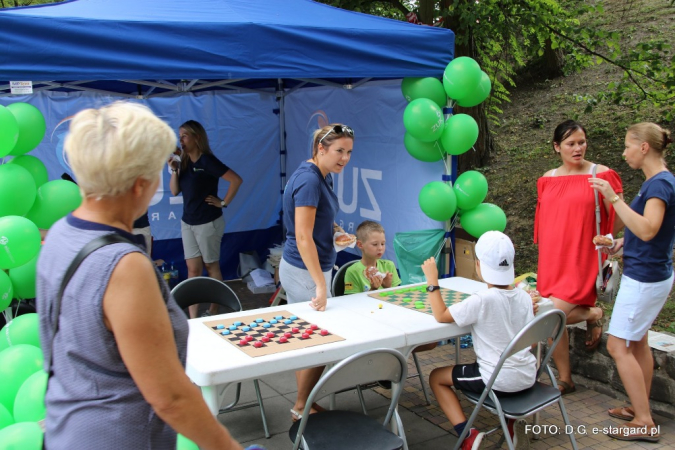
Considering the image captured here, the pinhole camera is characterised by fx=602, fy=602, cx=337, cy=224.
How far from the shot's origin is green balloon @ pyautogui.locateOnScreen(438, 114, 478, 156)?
4.28 metres

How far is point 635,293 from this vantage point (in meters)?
3.27

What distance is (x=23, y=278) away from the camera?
9.87 ft

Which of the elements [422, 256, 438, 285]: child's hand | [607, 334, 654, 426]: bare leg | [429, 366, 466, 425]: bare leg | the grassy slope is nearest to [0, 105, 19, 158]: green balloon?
[422, 256, 438, 285]: child's hand

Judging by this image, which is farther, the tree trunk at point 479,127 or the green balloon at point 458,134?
the tree trunk at point 479,127

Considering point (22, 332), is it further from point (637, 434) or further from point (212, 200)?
point (637, 434)

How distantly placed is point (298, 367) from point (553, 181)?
7.22ft

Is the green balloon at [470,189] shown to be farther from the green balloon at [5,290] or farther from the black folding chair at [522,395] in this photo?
the green balloon at [5,290]

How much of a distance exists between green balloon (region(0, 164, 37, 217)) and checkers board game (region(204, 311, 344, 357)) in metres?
1.09

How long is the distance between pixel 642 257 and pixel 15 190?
10.6ft

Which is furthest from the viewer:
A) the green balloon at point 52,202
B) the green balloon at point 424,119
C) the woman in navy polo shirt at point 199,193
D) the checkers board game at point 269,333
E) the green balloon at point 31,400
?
the woman in navy polo shirt at point 199,193

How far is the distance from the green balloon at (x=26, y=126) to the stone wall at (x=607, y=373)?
135 inches

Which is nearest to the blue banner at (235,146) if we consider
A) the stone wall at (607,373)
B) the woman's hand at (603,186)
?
the stone wall at (607,373)

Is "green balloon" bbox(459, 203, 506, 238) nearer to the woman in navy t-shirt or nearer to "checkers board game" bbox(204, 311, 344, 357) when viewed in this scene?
the woman in navy t-shirt

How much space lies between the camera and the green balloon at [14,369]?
8.43 feet
